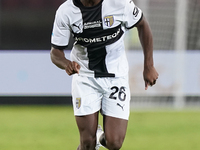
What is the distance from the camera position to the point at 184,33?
12133 millimetres

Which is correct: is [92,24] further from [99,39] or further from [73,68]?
[73,68]

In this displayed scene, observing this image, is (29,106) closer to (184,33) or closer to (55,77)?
(55,77)

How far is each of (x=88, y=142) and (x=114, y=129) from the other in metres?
0.32

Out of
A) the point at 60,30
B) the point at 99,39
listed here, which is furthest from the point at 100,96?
the point at 60,30

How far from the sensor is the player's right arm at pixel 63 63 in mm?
4680

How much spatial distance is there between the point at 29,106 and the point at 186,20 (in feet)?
14.8

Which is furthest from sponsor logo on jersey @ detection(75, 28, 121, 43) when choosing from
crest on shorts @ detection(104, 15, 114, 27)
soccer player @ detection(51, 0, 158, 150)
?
crest on shorts @ detection(104, 15, 114, 27)

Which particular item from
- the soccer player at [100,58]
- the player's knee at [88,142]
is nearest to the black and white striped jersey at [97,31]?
the soccer player at [100,58]

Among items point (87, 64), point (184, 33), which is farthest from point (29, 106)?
point (87, 64)

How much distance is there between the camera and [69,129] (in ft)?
29.2

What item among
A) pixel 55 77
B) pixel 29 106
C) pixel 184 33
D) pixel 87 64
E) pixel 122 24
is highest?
pixel 122 24

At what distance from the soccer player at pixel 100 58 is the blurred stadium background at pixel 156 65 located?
6378mm

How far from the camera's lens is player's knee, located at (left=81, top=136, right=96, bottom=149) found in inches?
205

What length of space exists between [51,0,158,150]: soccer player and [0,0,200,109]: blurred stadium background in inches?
251
